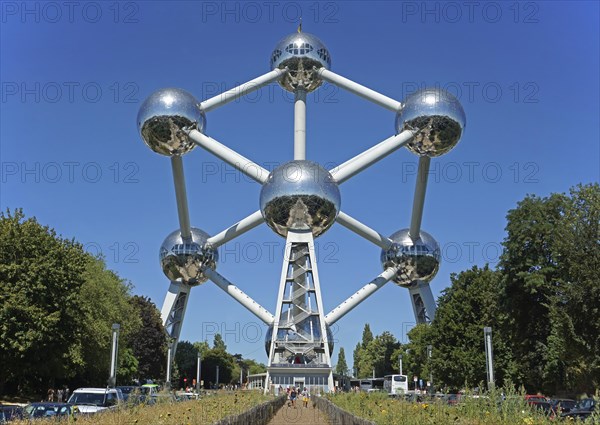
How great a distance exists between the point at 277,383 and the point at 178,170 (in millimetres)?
15895

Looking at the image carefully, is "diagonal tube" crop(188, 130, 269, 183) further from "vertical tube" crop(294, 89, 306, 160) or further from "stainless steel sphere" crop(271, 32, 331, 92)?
"stainless steel sphere" crop(271, 32, 331, 92)

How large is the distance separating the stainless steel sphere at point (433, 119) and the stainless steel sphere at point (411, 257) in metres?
10.1

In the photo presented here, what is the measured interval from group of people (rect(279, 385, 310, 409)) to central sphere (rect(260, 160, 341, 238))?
33.8 feet

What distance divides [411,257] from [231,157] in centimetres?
1744

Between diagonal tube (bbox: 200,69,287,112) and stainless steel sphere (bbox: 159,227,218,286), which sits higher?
diagonal tube (bbox: 200,69,287,112)

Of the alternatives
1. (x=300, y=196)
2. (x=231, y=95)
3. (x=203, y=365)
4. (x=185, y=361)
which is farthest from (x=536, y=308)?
(x=203, y=365)

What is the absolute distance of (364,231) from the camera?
51.0 metres

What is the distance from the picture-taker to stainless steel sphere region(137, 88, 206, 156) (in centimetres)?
4472

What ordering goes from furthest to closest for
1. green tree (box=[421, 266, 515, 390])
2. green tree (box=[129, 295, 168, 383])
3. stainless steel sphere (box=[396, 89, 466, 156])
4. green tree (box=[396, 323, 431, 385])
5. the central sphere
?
1. green tree (box=[129, 295, 168, 383])
2. green tree (box=[396, 323, 431, 385])
3. stainless steel sphere (box=[396, 89, 466, 156])
4. green tree (box=[421, 266, 515, 390])
5. the central sphere

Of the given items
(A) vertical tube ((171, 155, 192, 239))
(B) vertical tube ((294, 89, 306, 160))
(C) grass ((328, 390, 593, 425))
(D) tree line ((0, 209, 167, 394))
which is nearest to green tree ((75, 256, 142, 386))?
(D) tree line ((0, 209, 167, 394))

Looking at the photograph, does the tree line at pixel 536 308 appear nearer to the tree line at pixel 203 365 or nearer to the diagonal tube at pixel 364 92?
the diagonal tube at pixel 364 92

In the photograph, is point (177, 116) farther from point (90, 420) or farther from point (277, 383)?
point (90, 420)

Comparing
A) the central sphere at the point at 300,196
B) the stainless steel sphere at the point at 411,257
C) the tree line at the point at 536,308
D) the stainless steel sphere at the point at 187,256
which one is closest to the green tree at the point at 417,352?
the tree line at the point at 536,308

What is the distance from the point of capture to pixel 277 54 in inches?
1965
